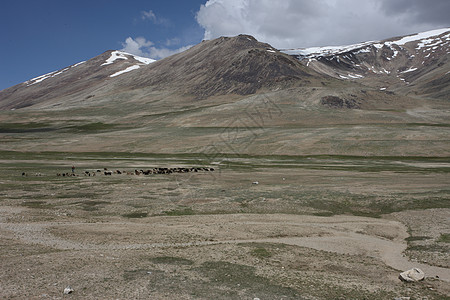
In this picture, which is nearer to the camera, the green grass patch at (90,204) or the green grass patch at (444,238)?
the green grass patch at (444,238)

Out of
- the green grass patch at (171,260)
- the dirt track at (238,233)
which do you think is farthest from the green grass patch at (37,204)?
the green grass patch at (171,260)

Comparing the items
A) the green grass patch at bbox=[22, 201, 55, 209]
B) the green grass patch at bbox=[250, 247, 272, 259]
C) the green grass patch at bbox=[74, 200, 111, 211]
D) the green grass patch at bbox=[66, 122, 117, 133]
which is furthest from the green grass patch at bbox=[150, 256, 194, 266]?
the green grass patch at bbox=[66, 122, 117, 133]

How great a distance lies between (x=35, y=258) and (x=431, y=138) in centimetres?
11232

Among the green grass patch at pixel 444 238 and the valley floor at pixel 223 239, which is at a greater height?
the valley floor at pixel 223 239

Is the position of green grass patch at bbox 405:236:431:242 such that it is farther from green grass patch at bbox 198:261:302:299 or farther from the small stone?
the small stone

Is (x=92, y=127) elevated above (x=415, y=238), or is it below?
above

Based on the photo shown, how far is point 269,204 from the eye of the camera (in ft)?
129

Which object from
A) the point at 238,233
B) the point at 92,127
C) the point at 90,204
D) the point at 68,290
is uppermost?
the point at 92,127

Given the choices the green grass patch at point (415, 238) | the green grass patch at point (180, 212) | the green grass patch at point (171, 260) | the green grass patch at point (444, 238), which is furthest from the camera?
the green grass patch at point (180, 212)

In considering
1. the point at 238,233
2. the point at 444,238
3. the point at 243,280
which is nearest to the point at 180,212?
the point at 238,233

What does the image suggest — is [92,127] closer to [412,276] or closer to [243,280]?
[243,280]

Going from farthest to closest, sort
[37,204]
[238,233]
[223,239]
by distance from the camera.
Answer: [37,204], [238,233], [223,239]

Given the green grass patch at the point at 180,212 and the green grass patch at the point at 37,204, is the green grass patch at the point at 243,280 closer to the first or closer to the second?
the green grass patch at the point at 180,212

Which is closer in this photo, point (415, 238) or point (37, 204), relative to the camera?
point (415, 238)
